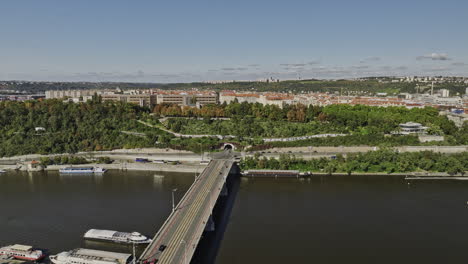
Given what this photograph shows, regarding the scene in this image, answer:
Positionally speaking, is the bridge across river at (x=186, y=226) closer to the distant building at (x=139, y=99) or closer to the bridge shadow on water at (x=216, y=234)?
the bridge shadow on water at (x=216, y=234)

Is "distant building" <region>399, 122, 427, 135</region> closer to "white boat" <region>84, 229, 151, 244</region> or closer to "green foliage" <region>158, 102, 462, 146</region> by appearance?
"green foliage" <region>158, 102, 462, 146</region>

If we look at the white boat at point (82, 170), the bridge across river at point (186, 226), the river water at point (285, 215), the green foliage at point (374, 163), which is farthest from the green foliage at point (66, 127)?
the bridge across river at point (186, 226)

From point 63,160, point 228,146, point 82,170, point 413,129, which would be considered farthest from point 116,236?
point 413,129

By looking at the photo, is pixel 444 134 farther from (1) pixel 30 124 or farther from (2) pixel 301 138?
(1) pixel 30 124

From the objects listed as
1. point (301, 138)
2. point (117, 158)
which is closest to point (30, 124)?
point (117, 158)

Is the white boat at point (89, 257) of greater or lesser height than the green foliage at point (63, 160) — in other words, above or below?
below

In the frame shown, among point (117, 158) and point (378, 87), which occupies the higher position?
point (378, 87)

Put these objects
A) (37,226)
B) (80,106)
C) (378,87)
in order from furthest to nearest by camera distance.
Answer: (378,87), (80,106), (37,226)
